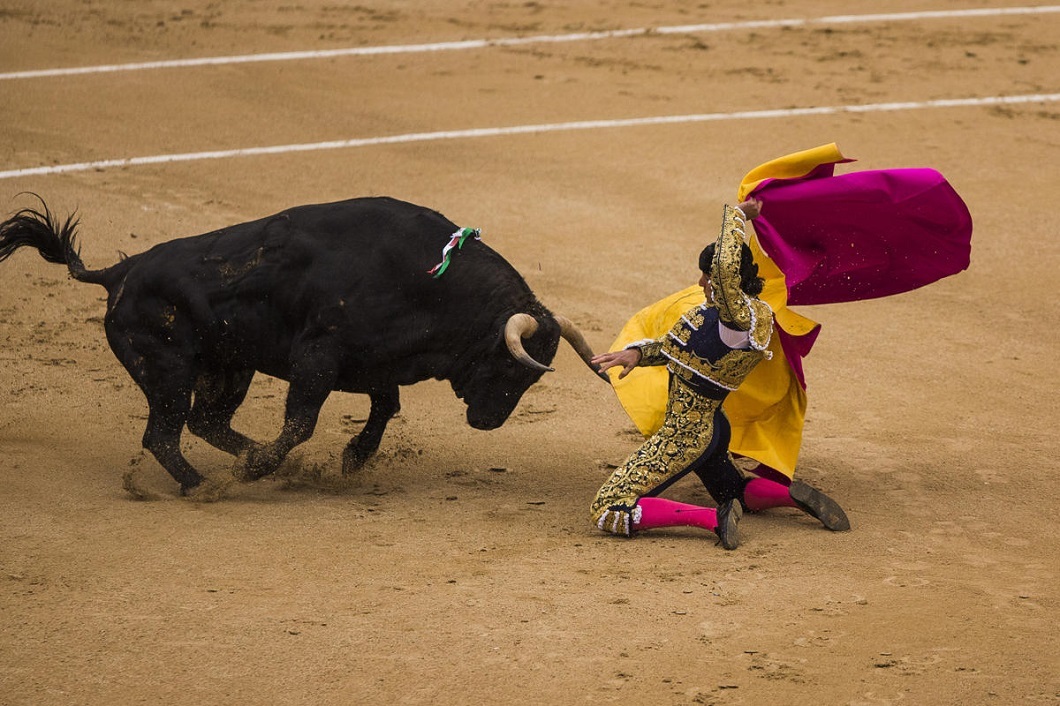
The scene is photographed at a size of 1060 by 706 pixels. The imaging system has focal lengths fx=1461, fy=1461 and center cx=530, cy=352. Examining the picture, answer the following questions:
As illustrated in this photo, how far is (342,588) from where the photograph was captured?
5059 mm

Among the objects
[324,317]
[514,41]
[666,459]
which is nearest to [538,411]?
[324,317]

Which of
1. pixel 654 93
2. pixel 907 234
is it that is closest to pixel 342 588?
pixel 907 234

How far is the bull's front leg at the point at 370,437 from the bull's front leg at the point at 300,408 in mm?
376

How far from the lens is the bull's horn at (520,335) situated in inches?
223

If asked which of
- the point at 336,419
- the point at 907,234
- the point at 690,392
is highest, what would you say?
the point at 907,234

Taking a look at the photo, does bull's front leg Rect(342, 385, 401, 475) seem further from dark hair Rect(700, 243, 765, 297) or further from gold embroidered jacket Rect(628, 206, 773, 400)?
dark hair Rect(700, 243, 765, 297)

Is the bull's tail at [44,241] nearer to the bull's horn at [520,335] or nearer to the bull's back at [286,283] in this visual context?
the bull's back at [286,283]

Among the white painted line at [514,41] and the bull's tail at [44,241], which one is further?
the white painted line at [514,41]

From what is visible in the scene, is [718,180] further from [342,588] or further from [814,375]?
[342,588]

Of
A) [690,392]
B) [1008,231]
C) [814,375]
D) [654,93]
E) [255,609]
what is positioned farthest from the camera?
[654,93]

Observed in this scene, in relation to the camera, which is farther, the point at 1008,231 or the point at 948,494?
the point at 1008,231

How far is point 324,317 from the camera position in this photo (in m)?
5.94

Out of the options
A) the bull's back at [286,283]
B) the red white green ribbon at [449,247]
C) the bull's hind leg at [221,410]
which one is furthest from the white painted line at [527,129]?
the red white green ribbon at [449,247]

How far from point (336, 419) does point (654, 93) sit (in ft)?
19.6
